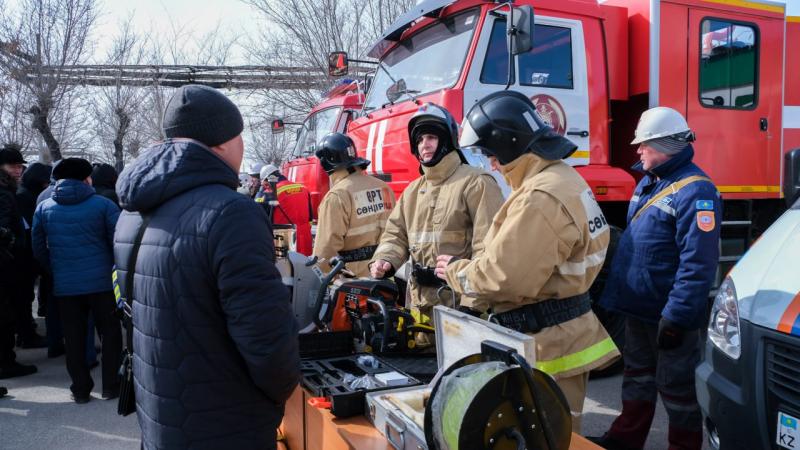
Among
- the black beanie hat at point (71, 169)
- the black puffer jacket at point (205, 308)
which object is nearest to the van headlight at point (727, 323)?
the black puffer jacket at point (205, 308)

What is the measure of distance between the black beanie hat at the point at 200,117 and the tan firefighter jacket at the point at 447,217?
1541mm

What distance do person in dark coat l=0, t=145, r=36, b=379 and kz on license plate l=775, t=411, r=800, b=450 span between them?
17.4 feet

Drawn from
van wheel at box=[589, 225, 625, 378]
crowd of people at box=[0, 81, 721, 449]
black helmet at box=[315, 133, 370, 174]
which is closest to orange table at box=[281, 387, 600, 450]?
crowd of people at box=[0, 81, 721, 449]

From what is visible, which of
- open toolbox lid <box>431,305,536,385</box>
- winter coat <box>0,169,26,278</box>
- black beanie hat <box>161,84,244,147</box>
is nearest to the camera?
open toolbox lid <box>431,305,536,385</box>

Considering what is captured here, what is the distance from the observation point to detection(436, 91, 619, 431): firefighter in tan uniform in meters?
2.06

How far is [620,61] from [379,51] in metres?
2.23

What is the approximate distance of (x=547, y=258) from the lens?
2059 mm

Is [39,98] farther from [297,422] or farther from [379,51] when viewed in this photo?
[297,422]

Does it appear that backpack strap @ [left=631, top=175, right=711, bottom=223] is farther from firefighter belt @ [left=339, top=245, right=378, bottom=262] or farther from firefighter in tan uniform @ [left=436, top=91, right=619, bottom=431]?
firefighter belt @ [left=339, top=245, right=378, bottom=262]

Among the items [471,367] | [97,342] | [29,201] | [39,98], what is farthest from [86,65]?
[471,367]

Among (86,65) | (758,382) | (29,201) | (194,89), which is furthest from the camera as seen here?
(86,65)

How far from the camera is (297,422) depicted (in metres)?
2.33

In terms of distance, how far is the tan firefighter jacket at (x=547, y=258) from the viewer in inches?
80.8

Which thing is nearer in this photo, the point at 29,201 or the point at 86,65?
the point at 29,201
